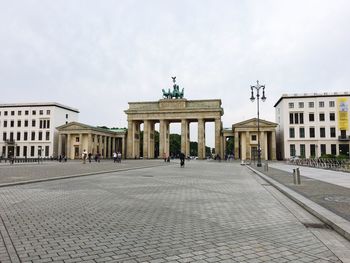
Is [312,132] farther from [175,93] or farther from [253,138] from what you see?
[175,93]

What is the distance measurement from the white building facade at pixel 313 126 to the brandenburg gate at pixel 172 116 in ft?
61.8

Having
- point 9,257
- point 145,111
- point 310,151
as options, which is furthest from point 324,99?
point 9,257

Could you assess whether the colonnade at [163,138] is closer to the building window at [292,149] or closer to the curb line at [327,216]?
the building window at [292,149]

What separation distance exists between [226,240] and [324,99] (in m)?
81.7

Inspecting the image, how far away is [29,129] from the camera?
9400cm

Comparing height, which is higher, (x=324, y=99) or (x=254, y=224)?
(x=324, y=99)

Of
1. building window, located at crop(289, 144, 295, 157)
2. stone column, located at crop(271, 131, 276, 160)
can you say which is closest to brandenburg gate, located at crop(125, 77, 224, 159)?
stone column, located at crop(271, 131, 276, 160)

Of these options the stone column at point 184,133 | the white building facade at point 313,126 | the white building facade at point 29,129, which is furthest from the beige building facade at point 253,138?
the white building facade at point 29,129

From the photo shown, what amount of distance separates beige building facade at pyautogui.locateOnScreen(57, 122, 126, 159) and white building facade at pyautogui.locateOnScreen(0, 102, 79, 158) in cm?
383

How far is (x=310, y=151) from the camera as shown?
257 feet

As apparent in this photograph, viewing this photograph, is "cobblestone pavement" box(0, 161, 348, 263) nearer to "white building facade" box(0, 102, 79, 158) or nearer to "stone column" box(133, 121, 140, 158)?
"stone column" box(133, 121, 140, 158)

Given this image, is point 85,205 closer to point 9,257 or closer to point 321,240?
point 9,257

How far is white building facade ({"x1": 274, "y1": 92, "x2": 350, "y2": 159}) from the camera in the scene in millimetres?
76312

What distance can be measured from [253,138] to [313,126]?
1575 centimetres
